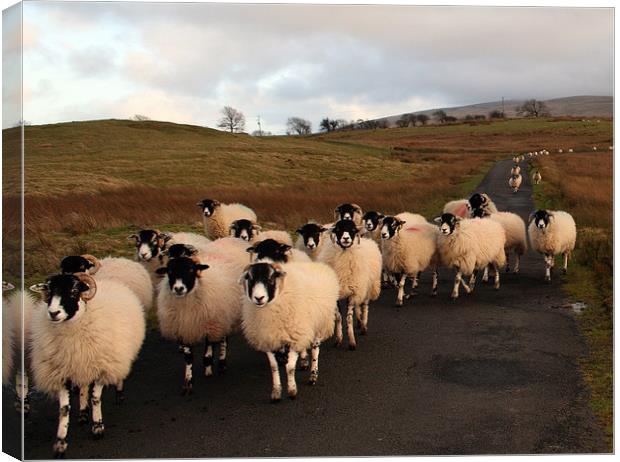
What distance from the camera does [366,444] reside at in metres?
6.54

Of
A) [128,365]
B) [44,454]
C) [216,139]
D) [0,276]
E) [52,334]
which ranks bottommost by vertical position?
[44,454]

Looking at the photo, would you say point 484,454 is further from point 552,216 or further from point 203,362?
point 552,216

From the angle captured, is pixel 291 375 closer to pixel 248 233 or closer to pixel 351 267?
pixel 351 267

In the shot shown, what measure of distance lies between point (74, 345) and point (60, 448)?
3.71 ft

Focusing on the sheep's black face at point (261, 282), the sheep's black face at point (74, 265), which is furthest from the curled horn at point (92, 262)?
the sheep's black face at point (261, 282)

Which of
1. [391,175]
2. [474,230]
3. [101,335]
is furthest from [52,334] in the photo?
[391,175]

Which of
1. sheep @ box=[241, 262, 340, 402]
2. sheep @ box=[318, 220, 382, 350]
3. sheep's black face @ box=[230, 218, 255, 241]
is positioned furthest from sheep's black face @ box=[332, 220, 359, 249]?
sheep's black face @ box=[230, 218, 255, 241]

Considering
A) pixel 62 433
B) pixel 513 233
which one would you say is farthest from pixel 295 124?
pixel 62 433

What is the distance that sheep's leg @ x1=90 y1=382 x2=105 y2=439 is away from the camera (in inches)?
→ 274

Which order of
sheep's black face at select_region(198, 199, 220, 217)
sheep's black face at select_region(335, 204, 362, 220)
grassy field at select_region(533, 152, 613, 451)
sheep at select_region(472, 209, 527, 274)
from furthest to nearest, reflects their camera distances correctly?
sheep's black face at select_region(198, 199, 220, 217) < sheep at select_region(472, 209, 527, 274) < sheep's black face at select_region(335, 204, 362, 220) < grassy field at select_region(533, 152, 613, 451)

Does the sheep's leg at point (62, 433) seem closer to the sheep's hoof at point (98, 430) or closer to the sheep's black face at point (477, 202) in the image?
A: the sheep's hoof at point (98, 430)

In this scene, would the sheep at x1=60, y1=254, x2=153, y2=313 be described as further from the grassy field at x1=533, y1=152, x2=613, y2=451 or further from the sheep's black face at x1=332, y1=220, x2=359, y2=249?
the grassy field at x1=533, y1=152, x2=613, y2=451

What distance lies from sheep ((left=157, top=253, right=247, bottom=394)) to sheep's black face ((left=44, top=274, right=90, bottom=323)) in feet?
5.29

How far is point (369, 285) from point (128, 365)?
5.02m
